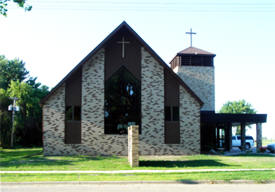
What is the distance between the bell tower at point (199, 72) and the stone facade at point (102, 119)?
5655 millimetres

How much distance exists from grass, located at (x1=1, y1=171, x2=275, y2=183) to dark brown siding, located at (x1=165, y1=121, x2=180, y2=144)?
949 cm

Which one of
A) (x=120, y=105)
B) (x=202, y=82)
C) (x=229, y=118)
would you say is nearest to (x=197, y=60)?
(x=202, y=82)

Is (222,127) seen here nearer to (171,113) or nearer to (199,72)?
(199,72)

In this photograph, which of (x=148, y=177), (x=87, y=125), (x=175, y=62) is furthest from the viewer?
(x=175, y=62)

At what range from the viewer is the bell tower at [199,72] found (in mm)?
28578

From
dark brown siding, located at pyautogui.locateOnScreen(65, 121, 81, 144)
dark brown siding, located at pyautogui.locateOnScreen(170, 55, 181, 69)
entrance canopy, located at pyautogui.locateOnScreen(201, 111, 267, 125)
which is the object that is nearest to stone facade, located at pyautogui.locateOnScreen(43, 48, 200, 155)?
dark brown siding, located at pyautogui.locateOnScreen(65, 121, 81, 144)

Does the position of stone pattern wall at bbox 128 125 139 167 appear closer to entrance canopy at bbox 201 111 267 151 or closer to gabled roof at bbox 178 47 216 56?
entrance canopy at bbox 201 111 267 151

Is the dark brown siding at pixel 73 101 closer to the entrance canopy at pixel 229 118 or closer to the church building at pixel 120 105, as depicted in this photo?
the church building at pixel 120 105

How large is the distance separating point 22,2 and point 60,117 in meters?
8.48

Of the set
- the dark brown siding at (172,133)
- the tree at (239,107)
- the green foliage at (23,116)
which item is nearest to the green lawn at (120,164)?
the dark brown siding at (172,133)

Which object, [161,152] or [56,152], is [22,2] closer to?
[56,152]
